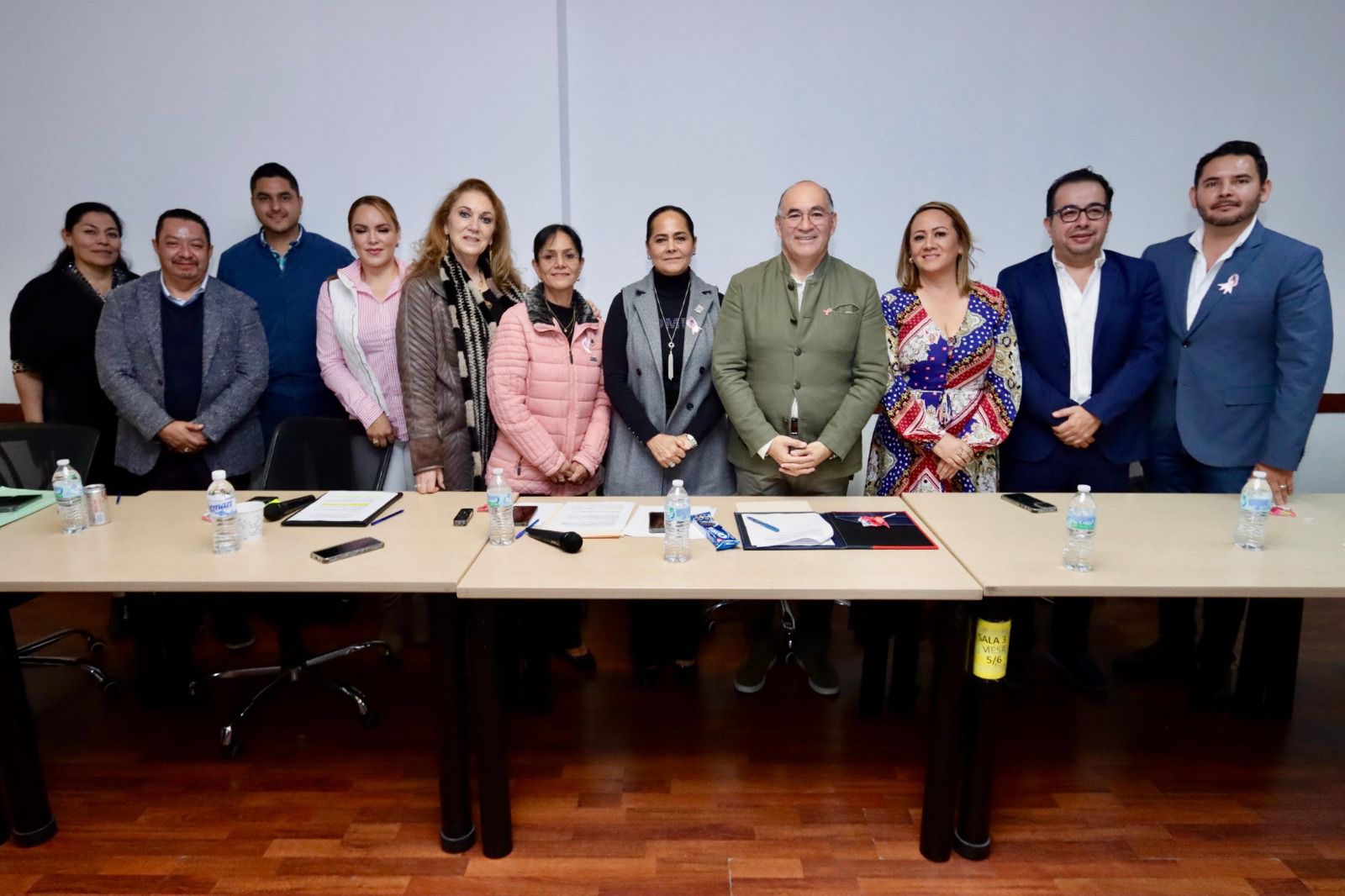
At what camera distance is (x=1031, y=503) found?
89.0 inches

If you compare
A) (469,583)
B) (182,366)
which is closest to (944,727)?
(469,583)

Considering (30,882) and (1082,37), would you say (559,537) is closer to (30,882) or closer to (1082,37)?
(30,882)

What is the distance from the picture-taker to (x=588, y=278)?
3791 millimetres

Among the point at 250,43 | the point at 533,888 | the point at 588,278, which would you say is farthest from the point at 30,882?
the point at 250,43

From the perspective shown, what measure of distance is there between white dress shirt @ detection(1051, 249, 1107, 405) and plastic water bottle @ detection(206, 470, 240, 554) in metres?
2.62

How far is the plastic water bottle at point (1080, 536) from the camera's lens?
1.72 meters

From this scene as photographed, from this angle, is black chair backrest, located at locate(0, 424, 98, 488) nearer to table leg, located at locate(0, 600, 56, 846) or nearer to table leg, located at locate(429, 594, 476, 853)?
table leg, located at locate(0, 600, 56, 846)

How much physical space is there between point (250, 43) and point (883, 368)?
3303 mm

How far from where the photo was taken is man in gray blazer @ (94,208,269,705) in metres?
2.79

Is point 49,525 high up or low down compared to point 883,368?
down

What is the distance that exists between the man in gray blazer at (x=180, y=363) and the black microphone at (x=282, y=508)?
83cm

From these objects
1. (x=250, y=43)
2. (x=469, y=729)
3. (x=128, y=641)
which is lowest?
(x=128, y=641)

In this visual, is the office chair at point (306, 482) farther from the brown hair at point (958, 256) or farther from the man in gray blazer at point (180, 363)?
the brown hair at point (958, 256)

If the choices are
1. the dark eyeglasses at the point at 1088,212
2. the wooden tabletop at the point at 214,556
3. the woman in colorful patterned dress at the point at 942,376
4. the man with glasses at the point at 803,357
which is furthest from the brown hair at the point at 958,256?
the wooden tabletop at the point at 214,556
